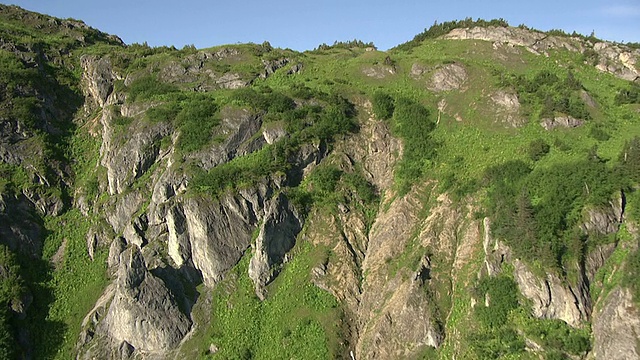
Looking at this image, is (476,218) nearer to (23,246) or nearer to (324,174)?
(324,174)

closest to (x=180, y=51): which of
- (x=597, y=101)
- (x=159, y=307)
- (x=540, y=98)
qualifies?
(x=159, y=307)

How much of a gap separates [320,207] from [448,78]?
26868 millimetres

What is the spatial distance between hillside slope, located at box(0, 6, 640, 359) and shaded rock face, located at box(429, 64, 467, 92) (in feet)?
1.77

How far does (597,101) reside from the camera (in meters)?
56.2

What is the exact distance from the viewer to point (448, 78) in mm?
62125

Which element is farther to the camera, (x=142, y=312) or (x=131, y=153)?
(x=131, y=153)

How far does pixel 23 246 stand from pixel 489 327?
45912 mm

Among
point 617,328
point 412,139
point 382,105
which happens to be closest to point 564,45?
point 382,105

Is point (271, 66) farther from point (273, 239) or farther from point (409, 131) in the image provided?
point (273, 239)

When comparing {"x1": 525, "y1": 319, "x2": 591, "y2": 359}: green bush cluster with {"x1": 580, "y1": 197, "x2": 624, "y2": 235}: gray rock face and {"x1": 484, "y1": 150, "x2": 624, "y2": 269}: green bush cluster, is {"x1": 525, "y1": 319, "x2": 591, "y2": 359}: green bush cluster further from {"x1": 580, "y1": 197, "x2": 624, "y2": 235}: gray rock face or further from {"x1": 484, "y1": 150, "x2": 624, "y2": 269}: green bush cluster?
{"x1": 580, "y1": 197, "x2": 624, "y2": 235}: gray rock face

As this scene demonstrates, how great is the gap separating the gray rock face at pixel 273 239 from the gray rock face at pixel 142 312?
26.6 feet

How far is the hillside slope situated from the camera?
1471 inches

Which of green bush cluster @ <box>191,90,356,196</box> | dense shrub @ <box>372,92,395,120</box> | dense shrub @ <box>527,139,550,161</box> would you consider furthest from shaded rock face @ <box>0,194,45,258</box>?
dense shrub @ <box>527,139,550,161</box>

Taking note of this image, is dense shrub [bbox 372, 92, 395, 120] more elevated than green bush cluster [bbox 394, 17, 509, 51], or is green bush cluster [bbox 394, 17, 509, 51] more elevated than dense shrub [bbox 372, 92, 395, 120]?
green bush cluster [bbox 394, 17, 509, 51]
